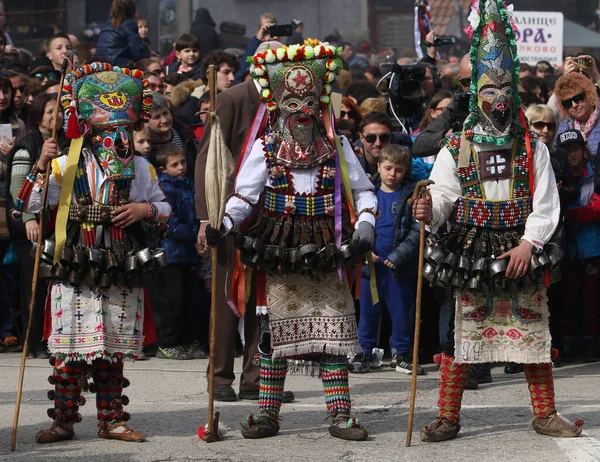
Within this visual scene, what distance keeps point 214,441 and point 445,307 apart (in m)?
3.19

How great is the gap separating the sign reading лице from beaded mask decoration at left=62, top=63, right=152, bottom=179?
1134 cm

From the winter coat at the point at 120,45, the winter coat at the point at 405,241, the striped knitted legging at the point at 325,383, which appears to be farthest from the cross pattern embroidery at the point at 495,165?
the winter coat at the point at 120,45

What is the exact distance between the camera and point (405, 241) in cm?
978

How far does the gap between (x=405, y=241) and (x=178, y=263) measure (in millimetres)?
2038

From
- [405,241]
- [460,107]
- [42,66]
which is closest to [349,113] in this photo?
[405,241]

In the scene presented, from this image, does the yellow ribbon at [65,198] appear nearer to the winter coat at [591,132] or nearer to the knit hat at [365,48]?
the winter coat at [591,132]

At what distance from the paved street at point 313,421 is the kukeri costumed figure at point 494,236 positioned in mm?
278

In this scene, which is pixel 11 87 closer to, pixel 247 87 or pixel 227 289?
pixel 247 87

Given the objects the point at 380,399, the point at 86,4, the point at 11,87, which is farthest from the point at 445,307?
the point at 86,4

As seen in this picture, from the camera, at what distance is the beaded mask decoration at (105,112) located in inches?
280

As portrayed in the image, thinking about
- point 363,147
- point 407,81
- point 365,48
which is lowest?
point 363,147

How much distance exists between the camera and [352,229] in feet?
23.8

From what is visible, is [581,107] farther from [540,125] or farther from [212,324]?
[212,324]

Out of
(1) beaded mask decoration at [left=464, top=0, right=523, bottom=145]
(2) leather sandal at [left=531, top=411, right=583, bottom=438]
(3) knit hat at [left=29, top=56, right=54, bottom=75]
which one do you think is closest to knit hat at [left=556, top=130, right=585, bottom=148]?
(1) beaded mask decoration at [left=464, top=0, right=523, bottom=145]
